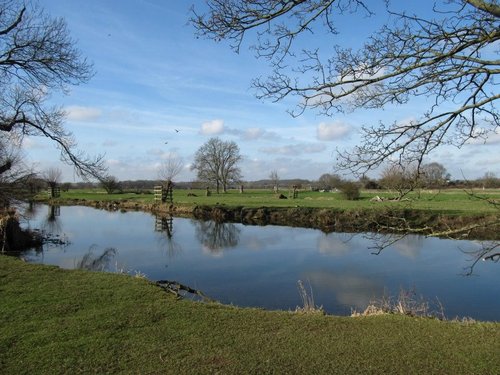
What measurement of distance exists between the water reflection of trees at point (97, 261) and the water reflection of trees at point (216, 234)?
430cm

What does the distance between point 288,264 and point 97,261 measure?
23.0 feet

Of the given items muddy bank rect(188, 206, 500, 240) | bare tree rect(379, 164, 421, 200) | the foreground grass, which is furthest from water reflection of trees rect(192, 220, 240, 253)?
bare tree rect(379, 164, 421, 200)

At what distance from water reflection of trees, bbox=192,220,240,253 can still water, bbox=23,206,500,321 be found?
6 centimetres

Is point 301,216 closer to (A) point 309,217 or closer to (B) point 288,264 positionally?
(A) point 309,217

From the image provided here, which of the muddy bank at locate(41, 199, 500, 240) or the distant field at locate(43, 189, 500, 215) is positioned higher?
the distant field at locate(43, 189, 500, 215)

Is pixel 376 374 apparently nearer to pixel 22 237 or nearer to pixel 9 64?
pixel 9 64

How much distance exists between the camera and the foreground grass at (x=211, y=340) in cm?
473

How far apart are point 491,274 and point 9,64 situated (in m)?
17.9

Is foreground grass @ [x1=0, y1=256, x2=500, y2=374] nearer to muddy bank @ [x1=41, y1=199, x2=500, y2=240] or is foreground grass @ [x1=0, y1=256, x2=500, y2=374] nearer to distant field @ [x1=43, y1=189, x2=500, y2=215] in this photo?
distant field @ [x1=43, y1=189, x2=500, y2=215]

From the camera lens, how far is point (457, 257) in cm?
1738

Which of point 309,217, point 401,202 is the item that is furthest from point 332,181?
point 401,202

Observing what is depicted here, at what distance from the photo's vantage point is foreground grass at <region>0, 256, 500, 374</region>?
4727mm

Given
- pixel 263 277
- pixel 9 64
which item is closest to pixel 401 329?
pixel 263 277

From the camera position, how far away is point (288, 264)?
52.4ft
